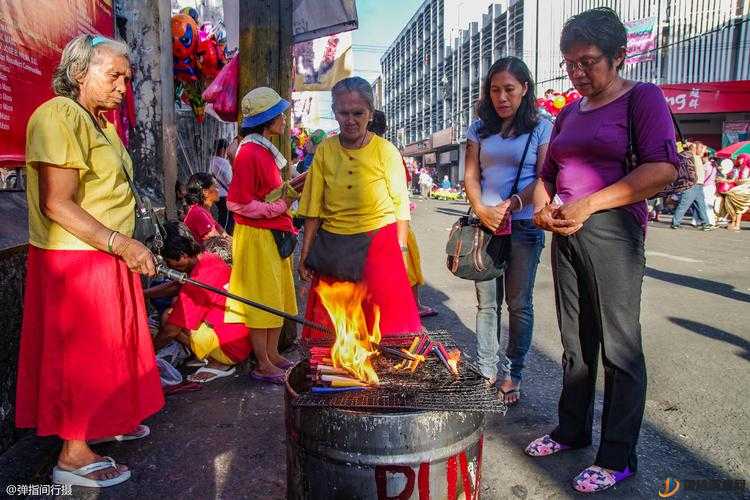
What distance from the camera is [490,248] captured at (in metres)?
3.26

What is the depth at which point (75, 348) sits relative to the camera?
2576mm

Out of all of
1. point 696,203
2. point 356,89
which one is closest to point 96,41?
point 356,89

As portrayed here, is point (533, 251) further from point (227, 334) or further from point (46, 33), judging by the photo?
point (46, 33)

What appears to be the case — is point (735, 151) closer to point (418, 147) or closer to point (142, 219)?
point (142, 219)

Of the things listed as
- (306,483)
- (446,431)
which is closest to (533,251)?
(446,431)

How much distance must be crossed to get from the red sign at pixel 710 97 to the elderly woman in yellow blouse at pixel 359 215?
901 inches

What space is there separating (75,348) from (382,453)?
172cm


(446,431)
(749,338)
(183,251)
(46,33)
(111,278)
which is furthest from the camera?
(749,338)

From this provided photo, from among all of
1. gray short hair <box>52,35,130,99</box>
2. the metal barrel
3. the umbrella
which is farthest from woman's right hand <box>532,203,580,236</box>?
the umbrella

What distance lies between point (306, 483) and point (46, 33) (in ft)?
11.2

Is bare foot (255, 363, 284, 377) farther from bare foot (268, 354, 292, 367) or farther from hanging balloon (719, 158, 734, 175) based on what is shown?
hanging balloon (719, 158, 734, 175)

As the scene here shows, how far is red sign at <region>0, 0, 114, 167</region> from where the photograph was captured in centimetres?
312

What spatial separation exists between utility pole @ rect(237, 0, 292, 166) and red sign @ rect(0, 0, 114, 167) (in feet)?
4.08

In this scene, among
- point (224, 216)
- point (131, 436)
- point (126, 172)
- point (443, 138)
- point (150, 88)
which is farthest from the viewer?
point (443, 138)
